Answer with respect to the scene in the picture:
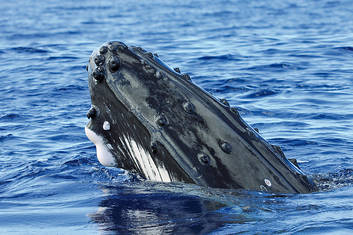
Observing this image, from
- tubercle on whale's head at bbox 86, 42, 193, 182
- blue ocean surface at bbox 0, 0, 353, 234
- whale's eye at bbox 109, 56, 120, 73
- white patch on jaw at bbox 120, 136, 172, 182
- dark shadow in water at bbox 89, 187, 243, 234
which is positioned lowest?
blue ocean surface at bbox 0, 0, 353, 234

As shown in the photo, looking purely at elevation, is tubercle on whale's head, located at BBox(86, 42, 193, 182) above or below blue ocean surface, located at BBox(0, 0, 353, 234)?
above

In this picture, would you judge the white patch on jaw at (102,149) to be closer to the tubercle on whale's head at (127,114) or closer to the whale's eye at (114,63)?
the tubercle on whale's head at (127,114)

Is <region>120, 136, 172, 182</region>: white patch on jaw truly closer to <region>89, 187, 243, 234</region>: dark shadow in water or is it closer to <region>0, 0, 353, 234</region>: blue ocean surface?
<region>0, 0, 353, 234</region>: blue ocean surface

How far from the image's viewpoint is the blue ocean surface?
19.0ft

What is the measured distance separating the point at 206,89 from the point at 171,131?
8788mm

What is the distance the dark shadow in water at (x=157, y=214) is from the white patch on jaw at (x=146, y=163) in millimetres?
220

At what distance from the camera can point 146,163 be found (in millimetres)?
6094

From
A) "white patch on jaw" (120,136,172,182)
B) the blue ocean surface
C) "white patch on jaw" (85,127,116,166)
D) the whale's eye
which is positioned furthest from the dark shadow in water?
the whale's eye

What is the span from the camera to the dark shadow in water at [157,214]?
17.8ft

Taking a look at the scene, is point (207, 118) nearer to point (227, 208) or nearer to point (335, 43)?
point (227, 208)

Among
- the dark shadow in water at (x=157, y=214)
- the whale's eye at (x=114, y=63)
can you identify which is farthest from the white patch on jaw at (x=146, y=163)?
the whale's eye at (x=114, y=63)

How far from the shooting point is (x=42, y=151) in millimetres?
9992

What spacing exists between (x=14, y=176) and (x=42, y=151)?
174cm

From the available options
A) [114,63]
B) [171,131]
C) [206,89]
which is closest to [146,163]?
[171,131]
